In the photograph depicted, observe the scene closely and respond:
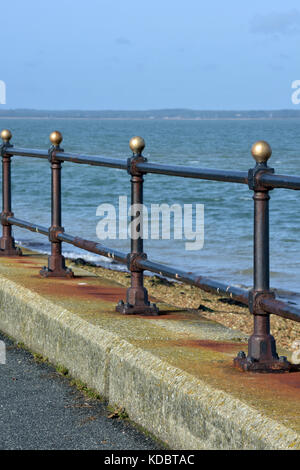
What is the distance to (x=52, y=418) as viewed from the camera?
3.66 metres

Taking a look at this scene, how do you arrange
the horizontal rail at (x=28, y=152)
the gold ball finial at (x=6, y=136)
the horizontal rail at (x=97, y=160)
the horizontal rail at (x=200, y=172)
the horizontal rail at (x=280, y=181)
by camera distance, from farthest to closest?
the gold ball finial at (x=6, y=136)
the horizontal rail at (x=28, y=152)
the horizontal rail at (x=97, y=160)
the horizontal rail at (x=200, y=172)
the horizontal rail at (x=280, y=181)

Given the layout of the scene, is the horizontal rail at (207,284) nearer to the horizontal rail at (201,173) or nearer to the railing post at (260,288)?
the railing post at (260,288)

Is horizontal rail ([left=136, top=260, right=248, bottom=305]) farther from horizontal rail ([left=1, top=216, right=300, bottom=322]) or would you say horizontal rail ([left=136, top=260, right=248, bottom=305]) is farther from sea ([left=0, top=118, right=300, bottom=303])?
sea ([left=0, top=118, right=300, bottom=303])

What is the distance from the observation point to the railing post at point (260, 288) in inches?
138

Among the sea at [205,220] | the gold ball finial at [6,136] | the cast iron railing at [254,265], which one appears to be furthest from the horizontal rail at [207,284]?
the sea at [205,220]

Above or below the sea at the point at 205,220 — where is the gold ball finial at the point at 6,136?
above

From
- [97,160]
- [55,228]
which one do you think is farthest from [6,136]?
[97,160]

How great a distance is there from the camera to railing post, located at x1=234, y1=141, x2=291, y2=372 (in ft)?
11.5

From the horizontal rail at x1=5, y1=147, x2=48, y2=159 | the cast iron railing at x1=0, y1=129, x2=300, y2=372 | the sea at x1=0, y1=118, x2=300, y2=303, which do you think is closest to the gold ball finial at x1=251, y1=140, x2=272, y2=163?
the cast iron railing at x1=0, y1=129, x2=300, y2=372

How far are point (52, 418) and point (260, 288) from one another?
103 cm

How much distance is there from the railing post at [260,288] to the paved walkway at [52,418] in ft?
1.80
